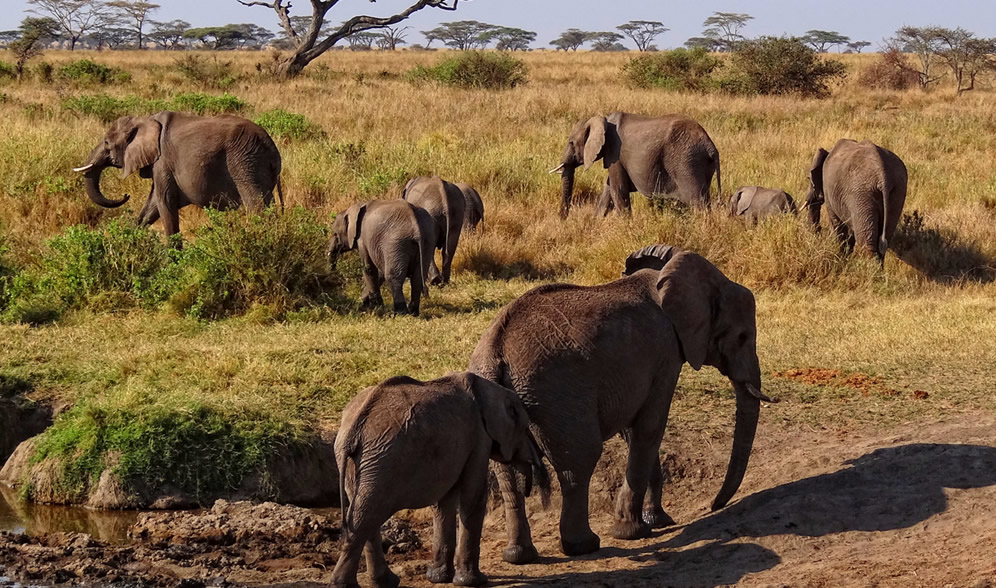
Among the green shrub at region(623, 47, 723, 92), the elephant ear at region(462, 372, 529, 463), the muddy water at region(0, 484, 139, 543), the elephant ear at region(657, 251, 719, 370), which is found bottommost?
the muddy water at region(0, 484, 139, 543)

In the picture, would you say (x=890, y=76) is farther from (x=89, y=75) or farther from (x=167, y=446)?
(x=167, y=446)

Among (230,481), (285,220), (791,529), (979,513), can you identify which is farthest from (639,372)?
(285,220)

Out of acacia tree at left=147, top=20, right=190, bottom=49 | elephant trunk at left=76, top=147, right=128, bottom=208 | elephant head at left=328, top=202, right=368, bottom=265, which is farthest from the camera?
acacia tree at left=147, top=20, right=190, bottom=49

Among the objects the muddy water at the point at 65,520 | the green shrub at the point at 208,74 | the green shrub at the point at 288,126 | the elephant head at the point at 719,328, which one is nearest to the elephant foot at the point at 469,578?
the elephant head at the point at 719,328

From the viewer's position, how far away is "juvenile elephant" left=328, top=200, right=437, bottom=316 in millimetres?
9883

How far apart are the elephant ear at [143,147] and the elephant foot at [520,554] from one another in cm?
758

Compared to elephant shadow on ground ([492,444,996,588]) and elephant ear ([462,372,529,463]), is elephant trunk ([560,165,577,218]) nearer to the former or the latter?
elephant shadow on ground ([492,444,996,588])

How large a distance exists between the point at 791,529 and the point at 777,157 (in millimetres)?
12220

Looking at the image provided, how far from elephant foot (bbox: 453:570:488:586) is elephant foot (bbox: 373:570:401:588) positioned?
0.26 meters

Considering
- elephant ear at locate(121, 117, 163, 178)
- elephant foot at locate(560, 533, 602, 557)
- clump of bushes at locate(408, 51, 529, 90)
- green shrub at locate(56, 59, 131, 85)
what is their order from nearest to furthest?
elephant foot at locate(560, 533, 602, 557)
elephant ear at locate(121, 117, 163, 178)
green shrub at locate(56, 59, 131, 85)
clump of bushes at locate(408, 51, 529, 90)

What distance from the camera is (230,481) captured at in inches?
270

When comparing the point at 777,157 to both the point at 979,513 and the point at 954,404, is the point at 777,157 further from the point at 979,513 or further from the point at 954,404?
the point at 979,513

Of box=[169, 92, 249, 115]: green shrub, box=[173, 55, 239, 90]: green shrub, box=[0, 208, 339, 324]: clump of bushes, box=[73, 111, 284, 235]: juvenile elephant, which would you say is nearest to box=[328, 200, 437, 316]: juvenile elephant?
box=[0, 208, 339, 324]: clump of bushes

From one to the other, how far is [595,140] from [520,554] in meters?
8.69
